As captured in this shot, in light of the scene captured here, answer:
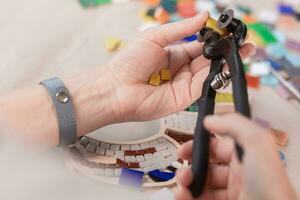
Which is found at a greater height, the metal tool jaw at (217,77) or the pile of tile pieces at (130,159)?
the metal tool jaw at (217,77)

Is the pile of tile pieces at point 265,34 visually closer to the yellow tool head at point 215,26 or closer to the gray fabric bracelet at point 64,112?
the yellow tool head at point 215,26

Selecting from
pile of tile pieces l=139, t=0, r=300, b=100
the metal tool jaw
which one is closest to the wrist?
the metal tool jaw

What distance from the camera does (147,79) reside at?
67cm

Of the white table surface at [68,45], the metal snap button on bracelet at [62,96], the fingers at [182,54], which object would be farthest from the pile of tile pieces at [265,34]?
the metal snap button on bracelet at [62,96]

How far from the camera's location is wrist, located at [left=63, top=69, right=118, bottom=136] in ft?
2.05

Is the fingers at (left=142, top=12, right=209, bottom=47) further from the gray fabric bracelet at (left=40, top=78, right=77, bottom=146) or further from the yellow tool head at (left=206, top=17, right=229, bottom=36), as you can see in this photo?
the gray fabric bracelet at (left=40, top=78, right=77, bottom=146)

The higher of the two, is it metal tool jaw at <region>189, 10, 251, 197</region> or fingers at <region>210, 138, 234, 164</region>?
metal tool jaw at <region>189, 10, 251, 197</region>

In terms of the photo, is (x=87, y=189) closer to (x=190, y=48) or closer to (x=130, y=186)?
(x=130, y=186)

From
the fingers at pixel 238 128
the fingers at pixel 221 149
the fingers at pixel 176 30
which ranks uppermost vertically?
the fingers at pixel 176 30

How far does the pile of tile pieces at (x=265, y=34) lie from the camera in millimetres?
803

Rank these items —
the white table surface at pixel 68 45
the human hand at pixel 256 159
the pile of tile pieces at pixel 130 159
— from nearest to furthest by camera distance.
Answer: the human hand at pixel 256 159 → the pile of tile pieces at pixel 130 159 → the white table surface at pixel 68 45

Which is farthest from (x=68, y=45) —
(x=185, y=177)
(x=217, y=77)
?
(x=185, y=177)

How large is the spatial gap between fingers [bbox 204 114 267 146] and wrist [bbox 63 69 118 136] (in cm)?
27

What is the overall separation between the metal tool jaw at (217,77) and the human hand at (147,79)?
4 cm
